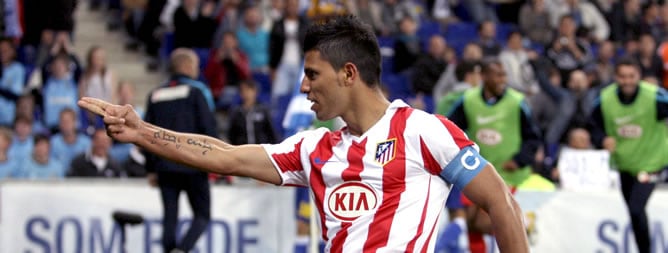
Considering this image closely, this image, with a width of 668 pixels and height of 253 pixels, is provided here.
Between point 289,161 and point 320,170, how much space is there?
17 cm

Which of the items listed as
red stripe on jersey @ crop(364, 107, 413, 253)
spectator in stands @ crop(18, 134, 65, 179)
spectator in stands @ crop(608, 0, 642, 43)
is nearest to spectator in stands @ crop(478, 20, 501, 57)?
spectator in stands @ crop(608, 0, 642, 43)

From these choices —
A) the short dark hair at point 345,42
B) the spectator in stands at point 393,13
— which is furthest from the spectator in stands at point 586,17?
the short dark hair at point 345,42

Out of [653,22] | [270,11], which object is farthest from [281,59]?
[653,22]

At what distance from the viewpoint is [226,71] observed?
1576 cm

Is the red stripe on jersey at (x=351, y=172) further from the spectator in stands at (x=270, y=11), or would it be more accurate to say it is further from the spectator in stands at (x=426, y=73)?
the spectator in stands at (x=270, y=11)

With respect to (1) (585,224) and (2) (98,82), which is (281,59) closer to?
(2) (98,82)

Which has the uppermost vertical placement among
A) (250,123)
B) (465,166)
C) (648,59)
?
(465,166)

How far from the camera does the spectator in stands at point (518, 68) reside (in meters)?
16.6

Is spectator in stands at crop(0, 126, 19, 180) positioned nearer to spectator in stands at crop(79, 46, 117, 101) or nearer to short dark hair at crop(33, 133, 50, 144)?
short dark hair at crop(33, 133, 50, 144)

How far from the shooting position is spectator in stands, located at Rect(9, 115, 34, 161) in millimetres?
13289

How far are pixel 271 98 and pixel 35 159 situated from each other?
11.7 ft

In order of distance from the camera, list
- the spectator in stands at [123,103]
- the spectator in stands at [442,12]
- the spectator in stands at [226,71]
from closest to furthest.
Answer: the spectator in stands at [123,103]
the spectator in stands at [226,71]
the spectator in stands at [442,12]

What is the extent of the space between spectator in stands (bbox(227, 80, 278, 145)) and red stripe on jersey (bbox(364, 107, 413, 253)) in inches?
354

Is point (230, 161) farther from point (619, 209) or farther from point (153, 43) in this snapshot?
point (153, 43)
